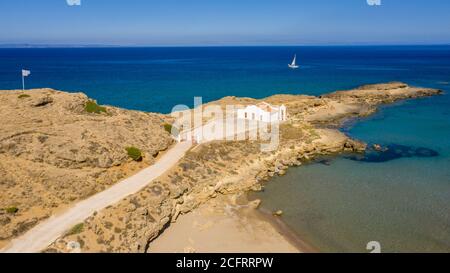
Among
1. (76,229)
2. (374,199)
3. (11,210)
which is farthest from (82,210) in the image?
(374,199)

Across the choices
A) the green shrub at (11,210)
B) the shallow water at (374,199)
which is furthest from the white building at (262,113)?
the green shrub at (11,210)

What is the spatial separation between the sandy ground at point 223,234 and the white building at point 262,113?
75.3 feet

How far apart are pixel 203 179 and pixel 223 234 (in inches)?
287

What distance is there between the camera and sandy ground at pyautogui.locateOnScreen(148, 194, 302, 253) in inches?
→ 1100

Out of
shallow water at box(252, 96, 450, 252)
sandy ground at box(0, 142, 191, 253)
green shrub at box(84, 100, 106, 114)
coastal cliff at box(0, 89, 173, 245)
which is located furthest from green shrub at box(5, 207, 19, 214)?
shallow water at box(252, 96, 450, 252)

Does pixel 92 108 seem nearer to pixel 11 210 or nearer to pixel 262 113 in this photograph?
pixel 11 210

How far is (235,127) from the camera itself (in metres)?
50.0

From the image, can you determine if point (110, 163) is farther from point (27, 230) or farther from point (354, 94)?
point (354, 94)

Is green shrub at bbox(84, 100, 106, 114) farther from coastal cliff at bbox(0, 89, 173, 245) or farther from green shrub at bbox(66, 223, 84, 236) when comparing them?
green shrub at bbox(66, 223, 84, 236)

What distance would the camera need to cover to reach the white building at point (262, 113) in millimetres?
54719

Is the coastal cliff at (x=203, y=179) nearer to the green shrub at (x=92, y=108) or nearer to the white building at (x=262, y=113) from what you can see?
the white building at (x=262, y=113)

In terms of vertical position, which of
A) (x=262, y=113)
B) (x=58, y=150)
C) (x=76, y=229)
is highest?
(x=262, y=113)

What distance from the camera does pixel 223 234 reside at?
29.7 metres
